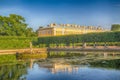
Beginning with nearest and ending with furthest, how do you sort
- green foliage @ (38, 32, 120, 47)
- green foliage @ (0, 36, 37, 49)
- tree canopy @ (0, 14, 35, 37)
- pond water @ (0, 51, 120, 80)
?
pond water @ (0, 51, 120, 80)
green foliage @ (0, 36, 37, 49)
green foliage @ (38, 32, 120, 47)
tree canopy @ (0, 14, 35, 37)

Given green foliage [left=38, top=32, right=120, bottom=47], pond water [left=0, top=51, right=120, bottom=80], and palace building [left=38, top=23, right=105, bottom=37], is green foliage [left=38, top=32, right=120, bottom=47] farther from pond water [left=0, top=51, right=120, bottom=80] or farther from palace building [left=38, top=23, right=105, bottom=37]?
palace building [left=38, top=23, right=105, bottom=37]

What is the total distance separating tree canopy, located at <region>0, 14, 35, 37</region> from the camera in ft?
147

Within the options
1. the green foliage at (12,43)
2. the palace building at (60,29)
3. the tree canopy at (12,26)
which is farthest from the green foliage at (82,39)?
the palace building at (60,29)

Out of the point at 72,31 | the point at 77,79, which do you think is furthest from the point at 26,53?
the point at 72,31

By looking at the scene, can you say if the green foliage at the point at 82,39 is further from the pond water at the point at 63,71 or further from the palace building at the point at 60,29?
the palace building at the point at 60,29

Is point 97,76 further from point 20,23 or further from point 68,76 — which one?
point 20,23

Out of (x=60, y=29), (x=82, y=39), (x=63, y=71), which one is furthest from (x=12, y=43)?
(x=60, y=29)

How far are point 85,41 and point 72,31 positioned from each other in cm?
2732

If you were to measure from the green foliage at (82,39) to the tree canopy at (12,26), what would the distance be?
8030mm

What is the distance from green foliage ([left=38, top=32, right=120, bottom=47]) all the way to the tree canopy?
26.3 feet

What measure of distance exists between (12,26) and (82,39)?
59.6 ft

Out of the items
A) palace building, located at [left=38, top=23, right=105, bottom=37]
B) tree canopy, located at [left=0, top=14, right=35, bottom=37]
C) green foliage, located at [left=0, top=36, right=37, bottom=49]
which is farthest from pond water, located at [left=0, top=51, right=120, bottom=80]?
palace building, located at [left=38, top=23, right=105, bottom=37]

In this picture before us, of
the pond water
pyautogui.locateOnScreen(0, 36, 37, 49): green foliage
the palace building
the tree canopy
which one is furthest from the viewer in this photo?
the palace building

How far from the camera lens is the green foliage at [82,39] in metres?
32.1
